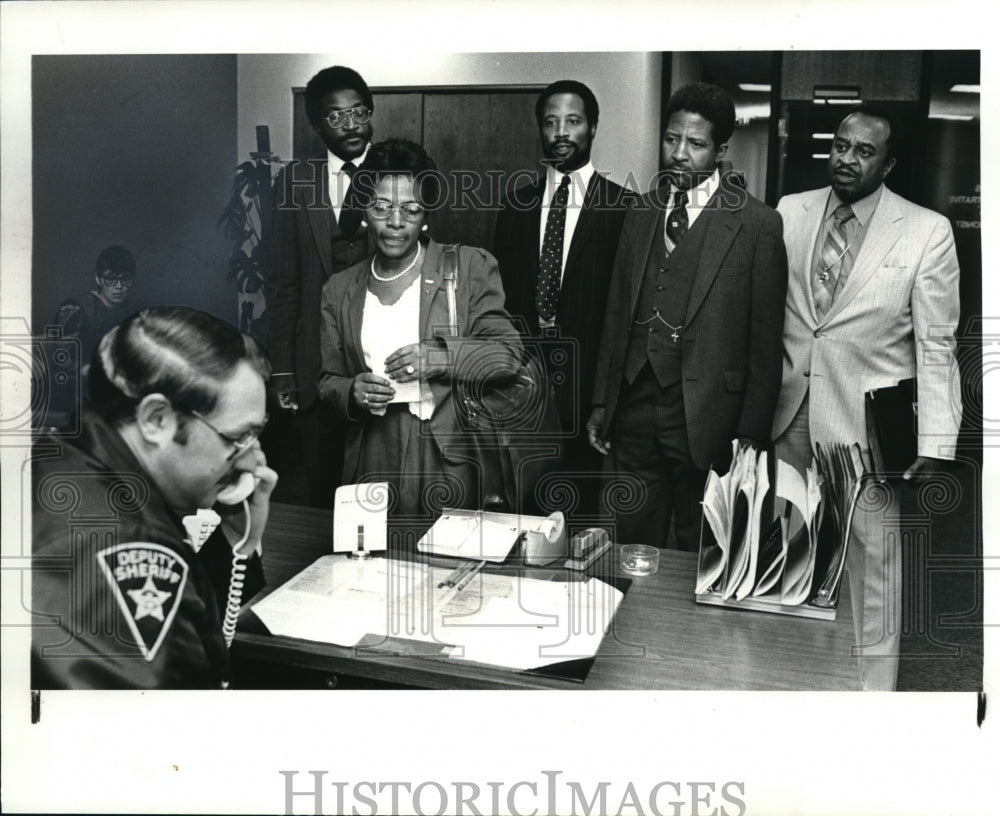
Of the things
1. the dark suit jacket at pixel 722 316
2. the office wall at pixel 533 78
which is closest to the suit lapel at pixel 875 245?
the dark suit jacket at pixel 722 316

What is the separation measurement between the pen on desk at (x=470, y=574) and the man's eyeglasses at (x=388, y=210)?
86 centimetres

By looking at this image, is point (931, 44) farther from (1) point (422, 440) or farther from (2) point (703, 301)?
(1) point (422, 440)

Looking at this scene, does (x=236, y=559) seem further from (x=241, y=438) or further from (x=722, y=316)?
(x=722, y=316)

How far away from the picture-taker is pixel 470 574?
7.54 ft

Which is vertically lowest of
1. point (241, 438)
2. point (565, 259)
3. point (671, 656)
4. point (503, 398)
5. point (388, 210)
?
point (671, 656)

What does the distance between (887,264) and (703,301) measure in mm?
451

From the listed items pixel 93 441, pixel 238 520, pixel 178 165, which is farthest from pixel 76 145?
pixel 238 520

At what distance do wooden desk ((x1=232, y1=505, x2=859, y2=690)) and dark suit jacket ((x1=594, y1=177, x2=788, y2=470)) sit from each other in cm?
42

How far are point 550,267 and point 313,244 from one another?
59cm

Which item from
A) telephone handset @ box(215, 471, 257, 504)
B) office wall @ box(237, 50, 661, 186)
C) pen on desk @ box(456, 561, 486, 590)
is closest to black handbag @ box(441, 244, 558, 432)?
pen on desk @ box(456, 561, 486, 590)

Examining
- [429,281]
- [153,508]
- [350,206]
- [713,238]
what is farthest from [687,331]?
[153,508]

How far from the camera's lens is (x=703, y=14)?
2.33 meters

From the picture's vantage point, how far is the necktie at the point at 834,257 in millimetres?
2336

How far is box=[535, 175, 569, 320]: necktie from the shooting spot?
2371 millimetres
